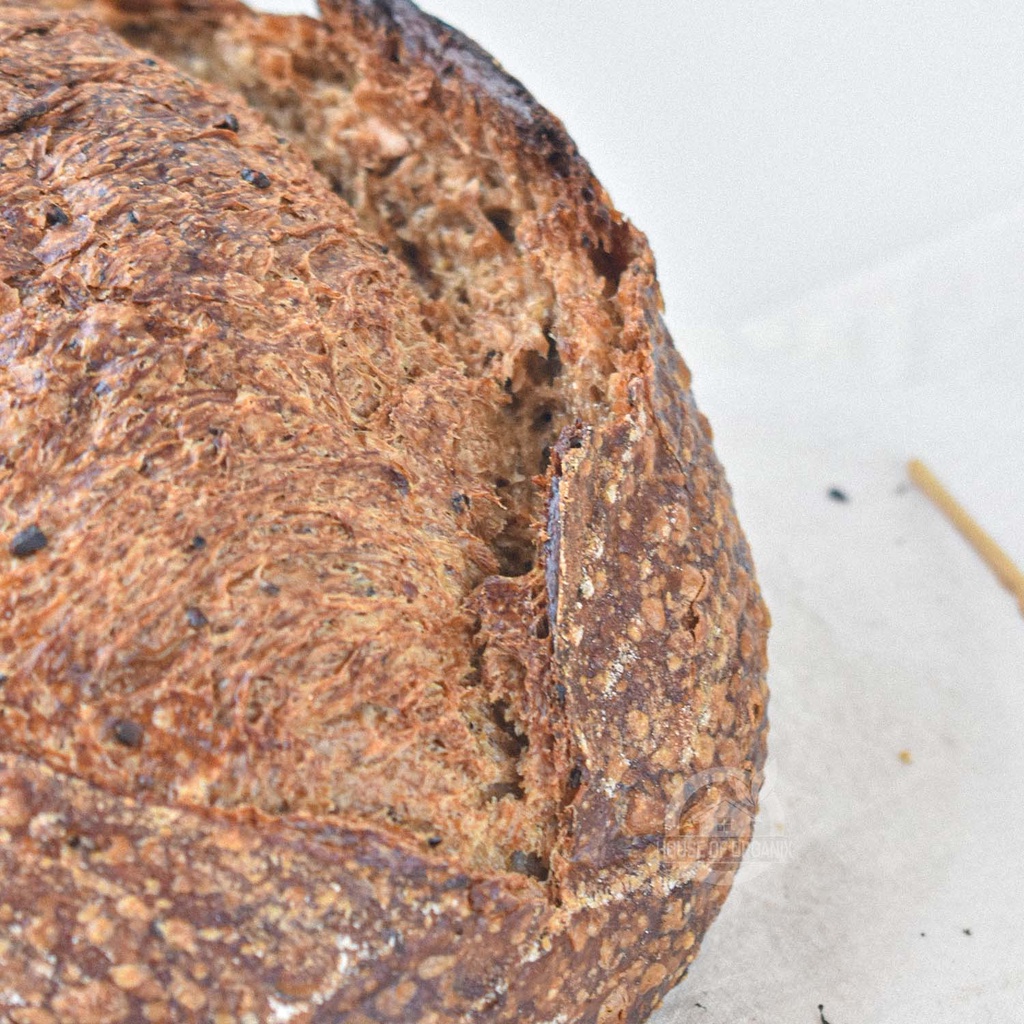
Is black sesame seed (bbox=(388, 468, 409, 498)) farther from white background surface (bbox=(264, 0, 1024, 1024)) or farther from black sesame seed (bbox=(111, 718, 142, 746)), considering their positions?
white background surface (bbox=(264, 0, 1024, 1024))

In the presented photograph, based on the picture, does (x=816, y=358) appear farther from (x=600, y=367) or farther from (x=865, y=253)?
(x=600, y=367)

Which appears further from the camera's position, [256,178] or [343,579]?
[256,178]

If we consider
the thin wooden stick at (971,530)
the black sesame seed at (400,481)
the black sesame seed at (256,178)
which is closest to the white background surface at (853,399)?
the thin wooden stick at (971,530)

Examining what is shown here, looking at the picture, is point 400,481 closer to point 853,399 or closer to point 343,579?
point 343,579

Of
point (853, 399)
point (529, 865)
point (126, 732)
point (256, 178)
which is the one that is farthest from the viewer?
point (853, 399)

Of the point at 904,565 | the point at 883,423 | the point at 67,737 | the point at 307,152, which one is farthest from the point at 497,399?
the point at 883,423

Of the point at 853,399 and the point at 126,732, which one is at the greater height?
the point at 126,732

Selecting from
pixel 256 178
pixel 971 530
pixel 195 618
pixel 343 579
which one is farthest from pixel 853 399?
pixel 195 618

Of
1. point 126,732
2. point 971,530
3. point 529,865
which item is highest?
point 126,732
